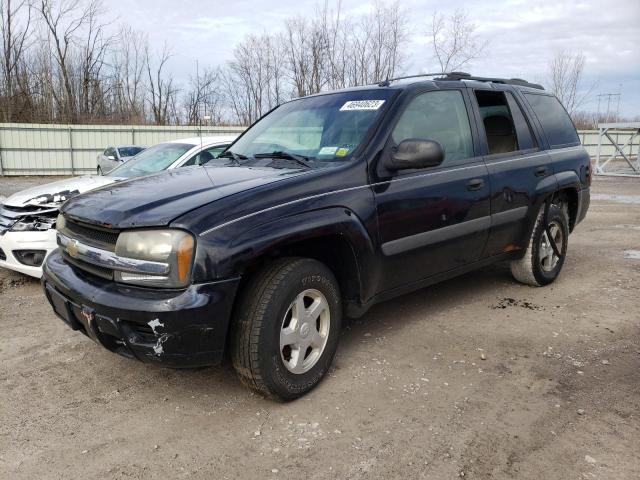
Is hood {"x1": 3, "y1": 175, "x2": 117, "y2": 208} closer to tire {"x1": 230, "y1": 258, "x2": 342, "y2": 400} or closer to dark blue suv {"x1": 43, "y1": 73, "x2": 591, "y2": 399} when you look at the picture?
dark blue suv {"x1": 43, "y1": 73, "x2": 591, "y2": 399}

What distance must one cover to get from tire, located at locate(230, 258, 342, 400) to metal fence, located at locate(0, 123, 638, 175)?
18.3 metres

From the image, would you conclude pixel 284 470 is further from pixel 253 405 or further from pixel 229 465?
pixel 253 405

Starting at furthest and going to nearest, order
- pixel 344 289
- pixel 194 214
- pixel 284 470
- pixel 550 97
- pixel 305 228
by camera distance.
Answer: pixel 550 97
pixel 344 289
pixel 305 228
pixel 194 214
pixel 284 470

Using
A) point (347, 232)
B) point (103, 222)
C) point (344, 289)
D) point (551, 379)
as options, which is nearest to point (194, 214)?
point (103, 222)

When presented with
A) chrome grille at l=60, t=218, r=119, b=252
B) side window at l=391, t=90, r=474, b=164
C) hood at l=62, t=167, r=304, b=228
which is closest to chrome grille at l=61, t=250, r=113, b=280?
chrome grille at l=60, t=218, r=119, b=252

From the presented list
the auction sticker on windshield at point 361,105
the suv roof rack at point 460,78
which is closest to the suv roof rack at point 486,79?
the suv roof rack at point 460,78

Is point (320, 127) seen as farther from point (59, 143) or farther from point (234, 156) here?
point (59, 143)

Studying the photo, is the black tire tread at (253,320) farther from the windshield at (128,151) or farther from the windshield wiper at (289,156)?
the windshield at (128,151)

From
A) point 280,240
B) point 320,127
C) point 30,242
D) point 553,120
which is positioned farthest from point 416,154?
point 30,242

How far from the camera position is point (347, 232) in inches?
120

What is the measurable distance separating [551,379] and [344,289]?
1.39 meters

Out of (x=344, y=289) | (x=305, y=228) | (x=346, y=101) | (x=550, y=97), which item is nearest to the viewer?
(x=305, y=228)

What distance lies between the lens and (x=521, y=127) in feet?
15.2

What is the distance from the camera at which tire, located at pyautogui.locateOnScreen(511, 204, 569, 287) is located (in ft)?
15.7
